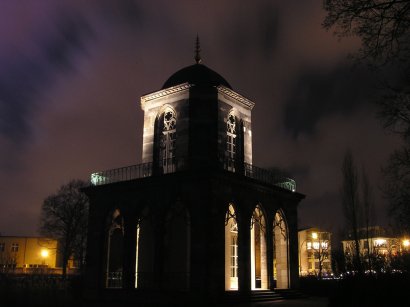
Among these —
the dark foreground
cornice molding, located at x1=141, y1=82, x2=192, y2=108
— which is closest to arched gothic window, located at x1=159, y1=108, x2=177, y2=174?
cornice molding, located at x1=141, y1=82, x2=192, y2=108

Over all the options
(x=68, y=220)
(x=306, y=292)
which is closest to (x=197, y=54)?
(x=306, y=292)

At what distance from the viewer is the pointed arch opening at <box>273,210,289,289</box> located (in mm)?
25547

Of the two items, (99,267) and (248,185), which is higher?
(248,185)

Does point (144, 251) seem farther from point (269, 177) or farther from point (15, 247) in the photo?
point (15, 247)

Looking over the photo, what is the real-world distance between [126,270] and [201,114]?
28.2 feet

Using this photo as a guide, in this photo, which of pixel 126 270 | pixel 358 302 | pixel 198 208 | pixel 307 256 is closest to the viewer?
pixel 358 302

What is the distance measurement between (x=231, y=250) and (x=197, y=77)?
9.26 meters

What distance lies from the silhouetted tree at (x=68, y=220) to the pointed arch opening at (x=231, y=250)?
87.2 ft

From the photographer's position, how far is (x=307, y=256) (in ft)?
279

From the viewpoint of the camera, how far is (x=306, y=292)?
28.7m

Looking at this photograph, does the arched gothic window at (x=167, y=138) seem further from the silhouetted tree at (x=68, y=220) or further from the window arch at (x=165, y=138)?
the silhouetted tree at (x=68, y=220)

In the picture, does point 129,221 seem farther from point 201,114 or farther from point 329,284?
point 329,284

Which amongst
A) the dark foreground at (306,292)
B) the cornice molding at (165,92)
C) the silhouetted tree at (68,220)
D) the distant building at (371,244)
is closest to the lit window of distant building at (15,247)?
the silhouetted tree at (68,220)

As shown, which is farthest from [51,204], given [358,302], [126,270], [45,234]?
[358,302]
